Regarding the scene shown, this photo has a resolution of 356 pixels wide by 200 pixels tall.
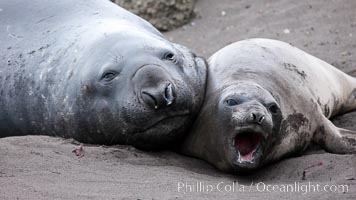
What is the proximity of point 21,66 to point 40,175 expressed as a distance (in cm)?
138

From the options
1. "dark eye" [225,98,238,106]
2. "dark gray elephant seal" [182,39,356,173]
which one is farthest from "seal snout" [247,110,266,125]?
"dark eye" [225,98,238,106]

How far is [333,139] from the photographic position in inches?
210

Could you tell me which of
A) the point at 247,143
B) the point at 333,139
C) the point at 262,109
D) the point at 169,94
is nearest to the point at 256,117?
the point at 262,109

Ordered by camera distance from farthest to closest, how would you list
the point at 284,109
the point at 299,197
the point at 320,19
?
the point at 320,19 → the point at 284,109 → the point at 299,197

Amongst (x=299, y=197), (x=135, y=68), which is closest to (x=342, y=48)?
(x=135, y=68)

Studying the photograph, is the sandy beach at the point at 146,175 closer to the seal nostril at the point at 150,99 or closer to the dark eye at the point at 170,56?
the seal nostril at the point at 150,99

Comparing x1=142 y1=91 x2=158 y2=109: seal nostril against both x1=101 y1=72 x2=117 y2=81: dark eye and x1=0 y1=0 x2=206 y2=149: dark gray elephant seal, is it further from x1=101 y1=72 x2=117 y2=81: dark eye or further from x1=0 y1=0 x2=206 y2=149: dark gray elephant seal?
x1=101 y1=72 x2=117 y2=81: dark eye

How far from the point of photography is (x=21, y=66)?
554cm

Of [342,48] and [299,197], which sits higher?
[299,197]

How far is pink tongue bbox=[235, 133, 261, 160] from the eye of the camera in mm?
4840

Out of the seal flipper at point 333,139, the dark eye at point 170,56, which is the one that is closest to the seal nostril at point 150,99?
the dark eye at point 170,56

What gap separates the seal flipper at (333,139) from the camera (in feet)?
17.3

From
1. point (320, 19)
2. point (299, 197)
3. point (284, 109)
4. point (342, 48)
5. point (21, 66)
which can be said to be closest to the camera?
point (299, 197)

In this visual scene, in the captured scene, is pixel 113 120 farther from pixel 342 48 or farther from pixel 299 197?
pixel 342 48
